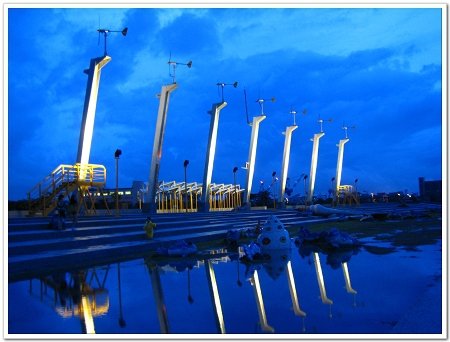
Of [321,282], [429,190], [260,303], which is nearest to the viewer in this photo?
[260,303]

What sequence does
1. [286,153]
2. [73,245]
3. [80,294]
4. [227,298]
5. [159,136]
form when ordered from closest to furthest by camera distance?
1. [227,298]
2. [80,294]
3. [73,245]
4. [159,136]
5. [286,153]

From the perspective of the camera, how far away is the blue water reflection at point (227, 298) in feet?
14.0

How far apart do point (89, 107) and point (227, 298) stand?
1622 cm

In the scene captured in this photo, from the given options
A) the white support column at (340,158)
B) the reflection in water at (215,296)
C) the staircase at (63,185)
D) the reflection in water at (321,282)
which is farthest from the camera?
the white support column at (340,158)

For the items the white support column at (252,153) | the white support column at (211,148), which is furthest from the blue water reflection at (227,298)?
the white support column at (252,153)

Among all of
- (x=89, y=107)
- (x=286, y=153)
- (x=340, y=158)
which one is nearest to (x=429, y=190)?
(x=340, y=158)

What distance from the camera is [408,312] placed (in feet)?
→ 14.8

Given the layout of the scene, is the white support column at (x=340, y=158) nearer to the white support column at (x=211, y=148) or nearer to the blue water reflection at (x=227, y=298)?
the white support column at (x=211, y=148)

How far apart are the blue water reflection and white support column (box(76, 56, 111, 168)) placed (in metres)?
12.3

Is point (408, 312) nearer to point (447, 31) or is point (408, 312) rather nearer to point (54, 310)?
point (447, 31)

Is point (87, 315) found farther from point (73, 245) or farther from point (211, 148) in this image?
point (211, 148)

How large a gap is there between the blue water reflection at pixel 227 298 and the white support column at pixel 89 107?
483 inches

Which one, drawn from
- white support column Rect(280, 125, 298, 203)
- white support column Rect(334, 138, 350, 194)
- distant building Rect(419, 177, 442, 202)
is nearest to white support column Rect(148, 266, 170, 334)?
white support column Rect(280, 125, 298, 203)

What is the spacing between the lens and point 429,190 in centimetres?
7181
